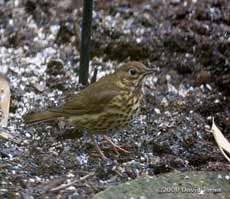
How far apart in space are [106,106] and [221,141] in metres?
0.82

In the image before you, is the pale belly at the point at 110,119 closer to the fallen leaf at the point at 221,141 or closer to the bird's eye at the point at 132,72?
the bird's eye at the point at 132,72

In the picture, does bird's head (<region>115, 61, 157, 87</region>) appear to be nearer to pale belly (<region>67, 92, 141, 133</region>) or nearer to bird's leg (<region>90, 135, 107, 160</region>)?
pale belly (<region>67, 92, 141, 133</region>)

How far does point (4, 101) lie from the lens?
5707mm

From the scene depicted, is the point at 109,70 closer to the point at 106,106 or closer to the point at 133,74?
the point at 133,74

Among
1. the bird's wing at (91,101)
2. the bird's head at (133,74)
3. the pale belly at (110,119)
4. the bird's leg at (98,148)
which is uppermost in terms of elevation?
the bird's head at (133,74)

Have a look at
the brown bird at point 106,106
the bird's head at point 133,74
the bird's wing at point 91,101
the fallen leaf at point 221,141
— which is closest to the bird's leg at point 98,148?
the brown bird at point 106,106

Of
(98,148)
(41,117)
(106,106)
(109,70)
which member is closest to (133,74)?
(106,106)

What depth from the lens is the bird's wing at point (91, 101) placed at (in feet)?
17.4

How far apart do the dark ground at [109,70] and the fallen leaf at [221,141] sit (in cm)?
7

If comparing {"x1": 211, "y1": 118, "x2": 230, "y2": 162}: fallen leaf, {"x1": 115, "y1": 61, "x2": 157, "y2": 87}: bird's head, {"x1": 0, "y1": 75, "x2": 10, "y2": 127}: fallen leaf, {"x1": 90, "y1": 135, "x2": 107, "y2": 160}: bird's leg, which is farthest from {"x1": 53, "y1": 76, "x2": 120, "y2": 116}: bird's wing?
{"x1": 211, "y1": 118, "x2": 230, "y2": 162}: fallen leaf

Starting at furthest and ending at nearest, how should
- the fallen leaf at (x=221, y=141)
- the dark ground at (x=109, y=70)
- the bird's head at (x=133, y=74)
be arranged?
the bird's head at (x=133, y=74) → the fallen leaf at (x=221, y=141) → the dark ground at (x=109, y=70)

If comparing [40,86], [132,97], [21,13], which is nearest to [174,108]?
[132,97]

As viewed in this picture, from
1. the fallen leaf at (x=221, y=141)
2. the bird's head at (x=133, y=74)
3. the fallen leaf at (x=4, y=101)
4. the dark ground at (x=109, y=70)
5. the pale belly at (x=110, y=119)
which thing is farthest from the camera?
the fallen leaf at (x=4, y=101)

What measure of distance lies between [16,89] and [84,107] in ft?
2.97
